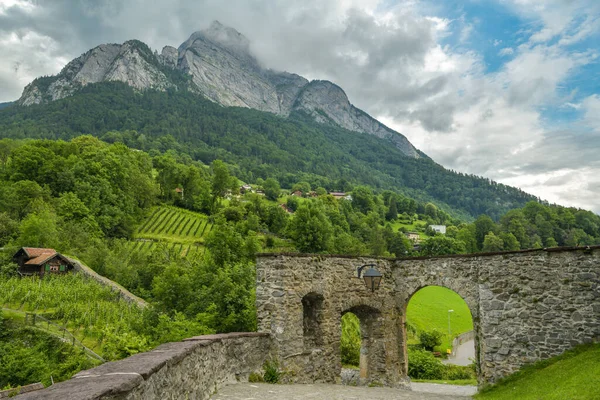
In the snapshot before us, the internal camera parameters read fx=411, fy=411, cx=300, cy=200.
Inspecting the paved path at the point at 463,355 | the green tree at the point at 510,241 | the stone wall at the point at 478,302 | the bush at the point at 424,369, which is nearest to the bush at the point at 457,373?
the bush at the point at 424,369

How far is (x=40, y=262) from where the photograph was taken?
35469 millimetres

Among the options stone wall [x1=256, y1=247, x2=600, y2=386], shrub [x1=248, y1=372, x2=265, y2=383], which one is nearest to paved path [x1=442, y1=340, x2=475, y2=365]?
stone wall [x1=256, y1=247, x2=600, y2=386]

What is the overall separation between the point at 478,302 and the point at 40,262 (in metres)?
36.6

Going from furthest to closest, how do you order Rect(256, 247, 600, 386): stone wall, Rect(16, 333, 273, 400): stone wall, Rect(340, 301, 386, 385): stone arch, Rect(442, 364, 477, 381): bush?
Rect(442, 364, 477, 381): bush, Rect(340, 301, 386, 385): stone arch, Rect(256, 247, 600, 386): stone wall, Rect(16, 333, 273, 400): stone wall

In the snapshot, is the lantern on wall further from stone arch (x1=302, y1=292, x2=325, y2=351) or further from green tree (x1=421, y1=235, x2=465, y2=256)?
green tree (x1=421, y1=235, x2=465, y2=256)

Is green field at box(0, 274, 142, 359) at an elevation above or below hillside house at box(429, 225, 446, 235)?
below

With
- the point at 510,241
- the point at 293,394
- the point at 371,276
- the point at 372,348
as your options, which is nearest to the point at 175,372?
the point at 293,394

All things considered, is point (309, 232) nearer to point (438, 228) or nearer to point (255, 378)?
point (255, 378)

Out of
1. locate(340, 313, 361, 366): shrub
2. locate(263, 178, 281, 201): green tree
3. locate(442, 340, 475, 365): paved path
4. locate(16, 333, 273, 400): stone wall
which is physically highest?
locate(263, 178, 281, 201): green tree

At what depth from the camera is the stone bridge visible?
9.66m

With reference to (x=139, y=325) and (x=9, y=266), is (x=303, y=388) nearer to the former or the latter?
(x=139, y=325)

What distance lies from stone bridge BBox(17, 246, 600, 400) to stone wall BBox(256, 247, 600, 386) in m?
0.02

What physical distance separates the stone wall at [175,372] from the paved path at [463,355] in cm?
1939

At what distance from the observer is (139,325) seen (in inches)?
658
